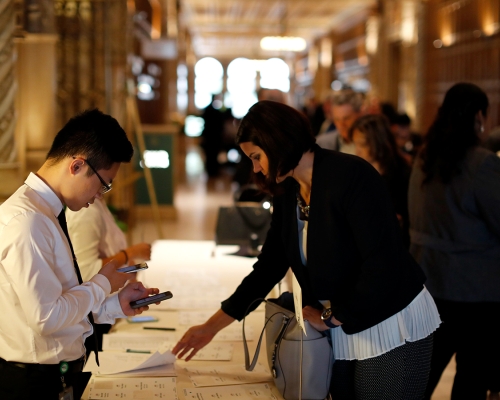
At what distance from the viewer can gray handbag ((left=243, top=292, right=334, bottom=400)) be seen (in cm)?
213

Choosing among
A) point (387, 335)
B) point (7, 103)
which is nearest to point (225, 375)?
point (387, 335)

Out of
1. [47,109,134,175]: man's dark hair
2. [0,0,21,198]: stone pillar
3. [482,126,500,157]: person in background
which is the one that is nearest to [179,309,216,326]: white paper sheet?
[47,109,134,175]: man's dark hair

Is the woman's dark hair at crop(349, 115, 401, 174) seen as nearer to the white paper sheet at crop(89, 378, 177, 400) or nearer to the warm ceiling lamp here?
the white paper sheet at crop(89, 378, 177, 400)

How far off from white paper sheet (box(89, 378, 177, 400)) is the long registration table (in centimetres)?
3

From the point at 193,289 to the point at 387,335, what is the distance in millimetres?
1677

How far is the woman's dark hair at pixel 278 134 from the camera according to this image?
204 centimetres

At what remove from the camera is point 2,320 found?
174cm

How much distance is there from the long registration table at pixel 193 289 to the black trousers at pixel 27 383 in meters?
0.37

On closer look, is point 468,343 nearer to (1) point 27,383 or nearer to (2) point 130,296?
(2) point 130,296

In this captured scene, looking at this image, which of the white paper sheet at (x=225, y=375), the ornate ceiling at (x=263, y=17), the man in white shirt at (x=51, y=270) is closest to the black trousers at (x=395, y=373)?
the white paper sheet at (x=225, y=375)

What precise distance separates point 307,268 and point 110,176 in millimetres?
703

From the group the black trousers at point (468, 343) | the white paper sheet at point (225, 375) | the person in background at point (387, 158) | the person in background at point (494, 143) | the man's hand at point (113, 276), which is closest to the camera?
the man's hand at point (113, 276)

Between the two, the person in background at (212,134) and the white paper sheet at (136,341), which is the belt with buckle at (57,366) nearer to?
the white paper sheet at (136,341)

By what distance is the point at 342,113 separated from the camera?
5070 millimetres
